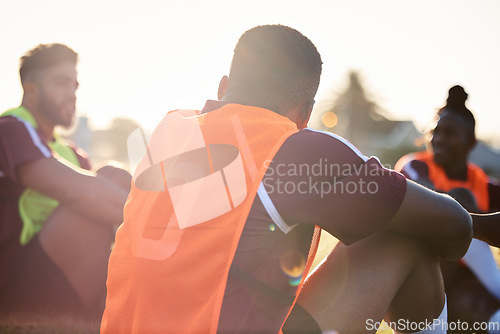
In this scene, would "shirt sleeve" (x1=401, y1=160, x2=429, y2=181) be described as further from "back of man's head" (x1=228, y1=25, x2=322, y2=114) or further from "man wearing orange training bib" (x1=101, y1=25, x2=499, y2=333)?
"back of man's head" (x1=228, y1=25, x2=322, y2=114)

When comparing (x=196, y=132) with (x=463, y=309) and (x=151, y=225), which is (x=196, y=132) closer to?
(x=151, y=225)

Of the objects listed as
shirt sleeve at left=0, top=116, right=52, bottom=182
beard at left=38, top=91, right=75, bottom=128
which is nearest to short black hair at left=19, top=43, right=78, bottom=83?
beard at left=38, top=91, right=75, bottom=128

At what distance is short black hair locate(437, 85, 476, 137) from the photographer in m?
3.84

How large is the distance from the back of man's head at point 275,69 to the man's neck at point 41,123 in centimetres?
187

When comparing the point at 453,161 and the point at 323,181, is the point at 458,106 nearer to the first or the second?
the point at 453,161

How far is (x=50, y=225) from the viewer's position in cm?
237

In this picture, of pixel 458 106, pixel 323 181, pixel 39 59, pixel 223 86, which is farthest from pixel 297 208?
pixel 458 106

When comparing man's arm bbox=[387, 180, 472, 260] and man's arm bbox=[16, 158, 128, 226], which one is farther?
man's arm bbox=[16, 158, 128, 226]

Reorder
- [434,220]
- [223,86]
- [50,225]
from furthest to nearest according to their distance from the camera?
[50,225] < [223,86] < [434,220]

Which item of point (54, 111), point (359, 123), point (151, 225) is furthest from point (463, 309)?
point (359, 123)

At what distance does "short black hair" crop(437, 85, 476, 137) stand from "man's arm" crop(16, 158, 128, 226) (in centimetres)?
315

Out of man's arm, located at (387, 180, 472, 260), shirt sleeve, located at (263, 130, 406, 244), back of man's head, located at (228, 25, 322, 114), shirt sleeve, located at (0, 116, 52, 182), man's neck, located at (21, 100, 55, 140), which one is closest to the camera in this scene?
shirt sleeve, located at (263, 130, 406, 244)

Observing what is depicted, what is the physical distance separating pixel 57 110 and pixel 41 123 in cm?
14

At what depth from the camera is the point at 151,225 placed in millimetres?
1359
